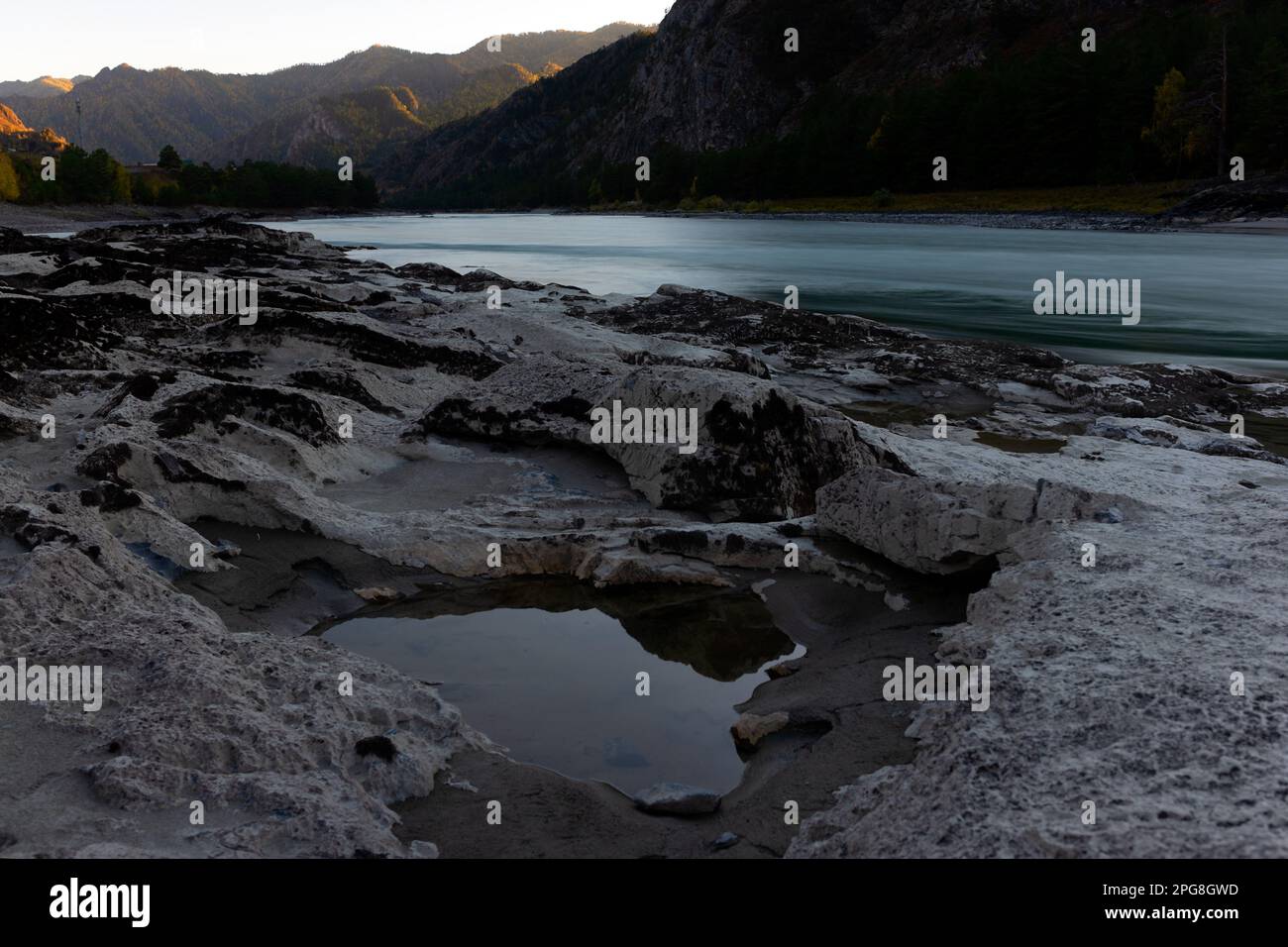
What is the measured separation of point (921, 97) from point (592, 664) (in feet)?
308

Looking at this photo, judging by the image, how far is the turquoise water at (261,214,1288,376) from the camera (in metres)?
22.7

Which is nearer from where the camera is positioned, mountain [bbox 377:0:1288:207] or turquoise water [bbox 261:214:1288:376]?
turquoise water [bbox 261:214:1288:376]

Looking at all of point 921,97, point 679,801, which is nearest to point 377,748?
point 679,801

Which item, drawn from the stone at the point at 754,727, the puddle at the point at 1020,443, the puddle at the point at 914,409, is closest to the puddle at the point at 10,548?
the stone at the point at 754,727

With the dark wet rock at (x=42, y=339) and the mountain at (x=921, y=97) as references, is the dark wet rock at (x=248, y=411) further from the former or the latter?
the mountain at (x=921, y=97)

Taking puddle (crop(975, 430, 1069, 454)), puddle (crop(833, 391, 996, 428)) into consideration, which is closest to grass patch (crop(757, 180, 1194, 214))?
puddle (crop(833, 391, 996, 428))

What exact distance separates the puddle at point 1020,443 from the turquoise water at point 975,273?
9.78 meters

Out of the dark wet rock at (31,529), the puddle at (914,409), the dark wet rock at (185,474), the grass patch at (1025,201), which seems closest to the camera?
the dark wet rock at (31,529)

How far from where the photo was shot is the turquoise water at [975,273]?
22.7 metres

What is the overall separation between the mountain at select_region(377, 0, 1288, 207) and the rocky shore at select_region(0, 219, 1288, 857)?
211 ft

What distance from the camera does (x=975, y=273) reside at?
1449 inches

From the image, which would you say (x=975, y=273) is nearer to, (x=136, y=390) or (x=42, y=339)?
(x=42, y=339)

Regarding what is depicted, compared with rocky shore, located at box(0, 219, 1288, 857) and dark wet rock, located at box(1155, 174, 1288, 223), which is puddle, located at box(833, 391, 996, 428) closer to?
rocky shore, located at box(0, 219, 1288, 857)

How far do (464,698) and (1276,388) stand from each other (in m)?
14.8
